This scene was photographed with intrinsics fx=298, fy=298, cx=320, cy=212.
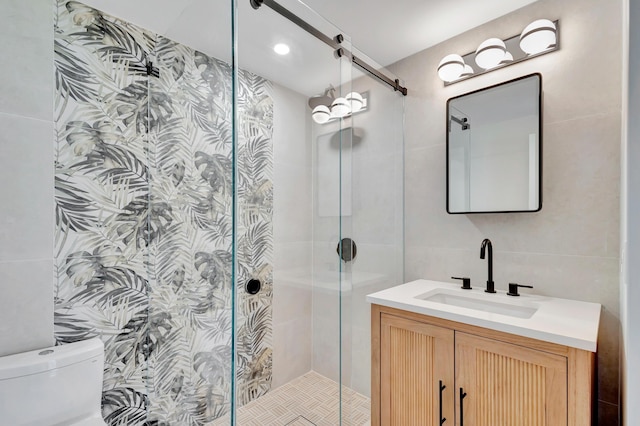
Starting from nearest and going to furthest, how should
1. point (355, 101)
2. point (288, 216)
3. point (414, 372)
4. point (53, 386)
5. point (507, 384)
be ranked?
point (507, 384) < point (53, 386) < point (414, 372) < point (288, 216) < point (355, 101)

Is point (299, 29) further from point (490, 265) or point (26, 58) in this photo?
point (490, 265)

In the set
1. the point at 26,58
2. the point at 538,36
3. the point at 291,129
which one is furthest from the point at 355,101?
the point at 26,58

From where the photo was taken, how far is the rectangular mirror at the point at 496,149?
4.85 feet

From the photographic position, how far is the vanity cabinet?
100 centimetres

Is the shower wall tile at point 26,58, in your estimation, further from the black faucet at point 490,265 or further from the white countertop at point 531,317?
the black faucet at point 490,265

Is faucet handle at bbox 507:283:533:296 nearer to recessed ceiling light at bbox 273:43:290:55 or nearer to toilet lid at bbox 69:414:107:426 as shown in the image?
recessed ceiling light at bbox 273:43:290:55

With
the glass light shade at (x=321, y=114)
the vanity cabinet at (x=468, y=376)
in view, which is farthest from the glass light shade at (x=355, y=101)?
the vanity cabinet at (x=468, y=376)

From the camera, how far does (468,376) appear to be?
47.5 inches

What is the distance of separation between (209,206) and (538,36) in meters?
1.79

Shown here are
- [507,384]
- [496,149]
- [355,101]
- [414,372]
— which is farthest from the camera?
[355,101]

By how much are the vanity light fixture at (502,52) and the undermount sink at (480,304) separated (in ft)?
3.99

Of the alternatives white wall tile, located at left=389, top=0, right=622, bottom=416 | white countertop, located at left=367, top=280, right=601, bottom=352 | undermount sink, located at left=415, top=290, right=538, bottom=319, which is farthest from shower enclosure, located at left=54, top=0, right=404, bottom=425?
white wall tile, located at left=389, top=0, right=622, bottom=416

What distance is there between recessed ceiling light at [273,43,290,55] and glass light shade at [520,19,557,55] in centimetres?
116

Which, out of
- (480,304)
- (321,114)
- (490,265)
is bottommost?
(480,304)
